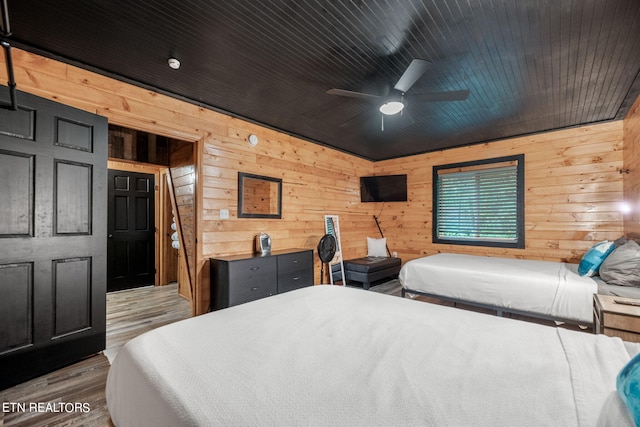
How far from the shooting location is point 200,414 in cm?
76

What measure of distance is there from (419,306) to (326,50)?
2.04 m

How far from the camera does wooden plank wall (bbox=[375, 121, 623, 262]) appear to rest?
3.73 m

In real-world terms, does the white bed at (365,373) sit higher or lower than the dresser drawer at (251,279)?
higher

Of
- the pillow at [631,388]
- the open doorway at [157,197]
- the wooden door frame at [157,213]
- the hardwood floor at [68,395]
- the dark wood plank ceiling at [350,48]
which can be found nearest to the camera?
the pillow at [631,388]

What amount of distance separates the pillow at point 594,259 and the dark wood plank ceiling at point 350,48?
64.1 inches

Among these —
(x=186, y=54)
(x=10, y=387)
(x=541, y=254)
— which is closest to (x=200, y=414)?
(x=10, y=387)

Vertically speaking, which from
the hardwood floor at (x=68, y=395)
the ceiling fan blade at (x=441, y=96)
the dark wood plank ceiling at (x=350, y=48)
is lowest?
the hardwood floor at (x=68, y=395)

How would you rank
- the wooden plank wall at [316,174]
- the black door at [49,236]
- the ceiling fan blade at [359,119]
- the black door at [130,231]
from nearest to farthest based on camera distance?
the black door at [49,236]
the wooden plank wall at [316,174]
the ceiling fan blade at [359,119]
the black door at [130,231]

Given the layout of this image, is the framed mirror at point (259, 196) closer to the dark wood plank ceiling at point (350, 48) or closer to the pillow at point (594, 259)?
the dark wood plank ceiling at point (350, 48)

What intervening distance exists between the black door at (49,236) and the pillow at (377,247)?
4.27 m

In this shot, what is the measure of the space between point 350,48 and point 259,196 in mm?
2406

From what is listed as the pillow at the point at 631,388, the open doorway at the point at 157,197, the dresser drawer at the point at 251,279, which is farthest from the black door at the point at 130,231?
the pillow at the point at 631,388

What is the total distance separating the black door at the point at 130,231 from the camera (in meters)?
4.63

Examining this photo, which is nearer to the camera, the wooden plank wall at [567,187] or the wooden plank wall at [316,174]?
the wooden plank wall at [316,174]
